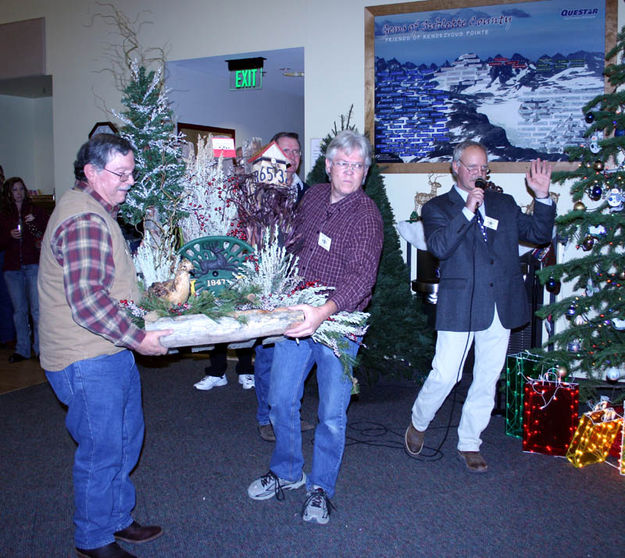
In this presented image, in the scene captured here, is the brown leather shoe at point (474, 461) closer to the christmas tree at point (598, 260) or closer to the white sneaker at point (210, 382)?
the christmas tree at point (598, 260)

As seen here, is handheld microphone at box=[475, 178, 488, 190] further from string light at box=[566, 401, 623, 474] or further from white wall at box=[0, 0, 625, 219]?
white wall at box=[0, 0, 625, 219]

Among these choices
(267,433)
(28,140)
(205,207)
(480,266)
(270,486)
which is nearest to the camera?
(205,207)

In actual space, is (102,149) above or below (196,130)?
below

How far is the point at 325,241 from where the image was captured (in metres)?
2.41

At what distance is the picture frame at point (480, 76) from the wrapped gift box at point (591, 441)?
7.54 ft

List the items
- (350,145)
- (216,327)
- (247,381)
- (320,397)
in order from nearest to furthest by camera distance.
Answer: (216,327), (350,145), (320,397), (247,381)

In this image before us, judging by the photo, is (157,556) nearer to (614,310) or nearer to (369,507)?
(369,507)

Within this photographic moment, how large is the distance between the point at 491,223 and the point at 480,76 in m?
2.37

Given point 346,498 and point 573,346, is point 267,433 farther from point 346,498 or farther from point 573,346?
point 573,346

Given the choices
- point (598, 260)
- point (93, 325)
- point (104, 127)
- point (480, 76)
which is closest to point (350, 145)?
point (93, 325)

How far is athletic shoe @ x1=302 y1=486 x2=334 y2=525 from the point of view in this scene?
101 inches

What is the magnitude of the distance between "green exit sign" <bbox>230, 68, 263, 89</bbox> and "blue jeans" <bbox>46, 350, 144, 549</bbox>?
4.62 metres

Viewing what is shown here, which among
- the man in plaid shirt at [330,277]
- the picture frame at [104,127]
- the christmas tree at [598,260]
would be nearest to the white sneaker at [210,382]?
the man in plaid shirt at [330,277]

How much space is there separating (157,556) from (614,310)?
2726 mm
